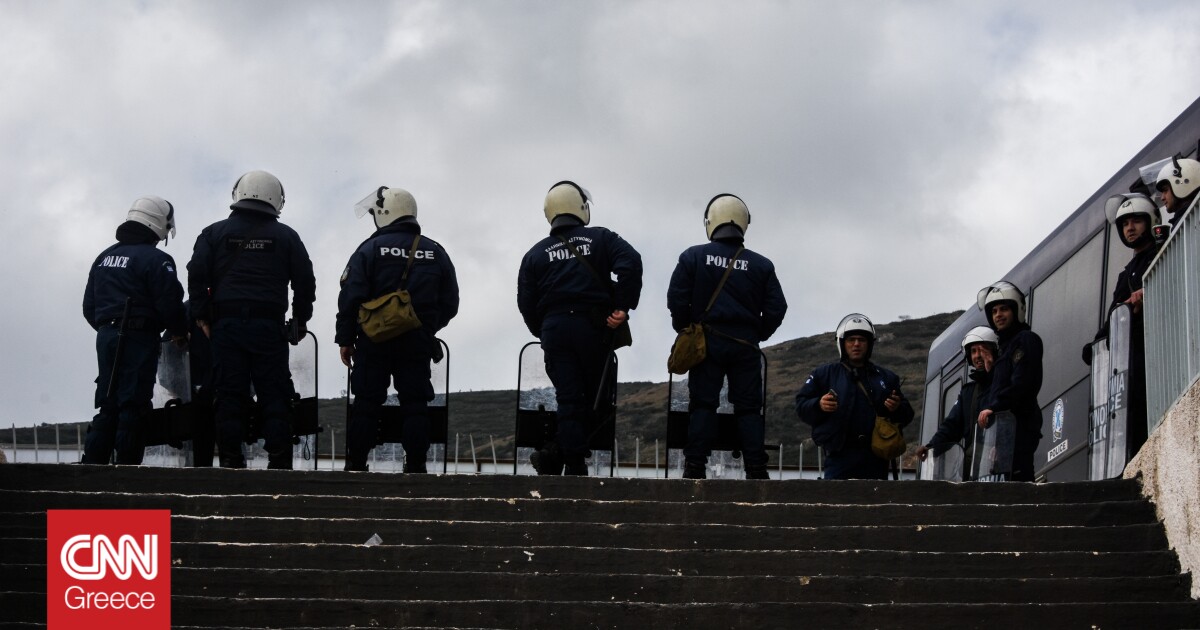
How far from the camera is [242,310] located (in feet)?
36.5

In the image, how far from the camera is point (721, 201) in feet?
38.3

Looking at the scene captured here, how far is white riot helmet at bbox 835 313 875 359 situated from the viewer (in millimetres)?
11367

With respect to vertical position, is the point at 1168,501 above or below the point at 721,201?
Result: below

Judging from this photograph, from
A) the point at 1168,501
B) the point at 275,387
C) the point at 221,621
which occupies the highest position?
the point at 275,387

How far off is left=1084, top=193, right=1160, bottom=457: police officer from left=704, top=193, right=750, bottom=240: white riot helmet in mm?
2521

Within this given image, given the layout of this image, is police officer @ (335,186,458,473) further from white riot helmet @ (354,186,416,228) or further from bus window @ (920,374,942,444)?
bus window @ (920,374,942,444)

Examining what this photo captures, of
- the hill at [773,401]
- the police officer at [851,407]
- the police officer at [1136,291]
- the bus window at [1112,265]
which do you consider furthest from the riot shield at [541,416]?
the hill at [773,401]

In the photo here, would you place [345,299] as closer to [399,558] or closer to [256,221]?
[256,221]

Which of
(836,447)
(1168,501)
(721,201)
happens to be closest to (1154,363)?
(1168,501)

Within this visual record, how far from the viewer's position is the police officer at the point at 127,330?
36.8 ft

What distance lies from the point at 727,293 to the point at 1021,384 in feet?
6.72

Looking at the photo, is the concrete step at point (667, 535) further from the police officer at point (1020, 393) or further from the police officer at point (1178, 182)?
the police officer at point (1178, 182)

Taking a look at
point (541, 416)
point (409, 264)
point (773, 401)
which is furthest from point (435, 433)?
point (773, 401)

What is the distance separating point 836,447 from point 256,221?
4.33m
